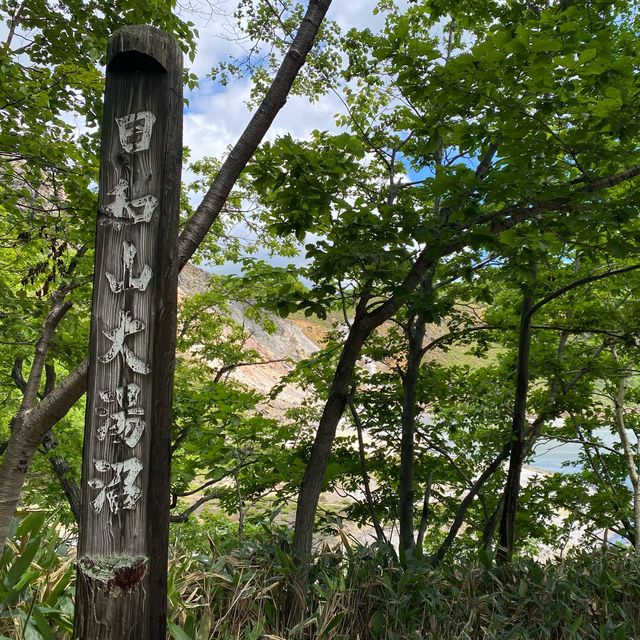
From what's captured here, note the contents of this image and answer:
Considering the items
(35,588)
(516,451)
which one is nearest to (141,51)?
(35,588)

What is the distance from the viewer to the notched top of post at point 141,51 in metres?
1.67

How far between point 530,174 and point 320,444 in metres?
1.90

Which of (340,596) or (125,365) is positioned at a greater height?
(125,365)

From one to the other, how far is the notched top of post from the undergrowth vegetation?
1858 millimetres

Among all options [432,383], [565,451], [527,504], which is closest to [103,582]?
[432,383]

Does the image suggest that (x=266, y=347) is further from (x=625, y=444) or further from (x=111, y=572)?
(x=111, y=572)

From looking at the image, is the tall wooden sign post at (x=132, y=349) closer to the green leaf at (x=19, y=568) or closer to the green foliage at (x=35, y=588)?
the green foliage at (x=35, y=588)

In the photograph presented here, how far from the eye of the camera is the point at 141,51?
166 centimetres

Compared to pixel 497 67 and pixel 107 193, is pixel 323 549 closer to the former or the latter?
pixel 107 193

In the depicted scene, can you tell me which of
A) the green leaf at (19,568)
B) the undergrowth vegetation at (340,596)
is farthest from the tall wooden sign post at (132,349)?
the green leaf at (19,568)

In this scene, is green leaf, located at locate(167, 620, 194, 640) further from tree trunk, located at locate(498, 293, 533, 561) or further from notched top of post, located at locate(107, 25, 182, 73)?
tree trunk, located at locate(498, 293, 533, 561)

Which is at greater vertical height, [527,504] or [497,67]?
[497,67]

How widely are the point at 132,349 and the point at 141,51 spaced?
3.27ft

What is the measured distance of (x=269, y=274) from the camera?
3.47 m
